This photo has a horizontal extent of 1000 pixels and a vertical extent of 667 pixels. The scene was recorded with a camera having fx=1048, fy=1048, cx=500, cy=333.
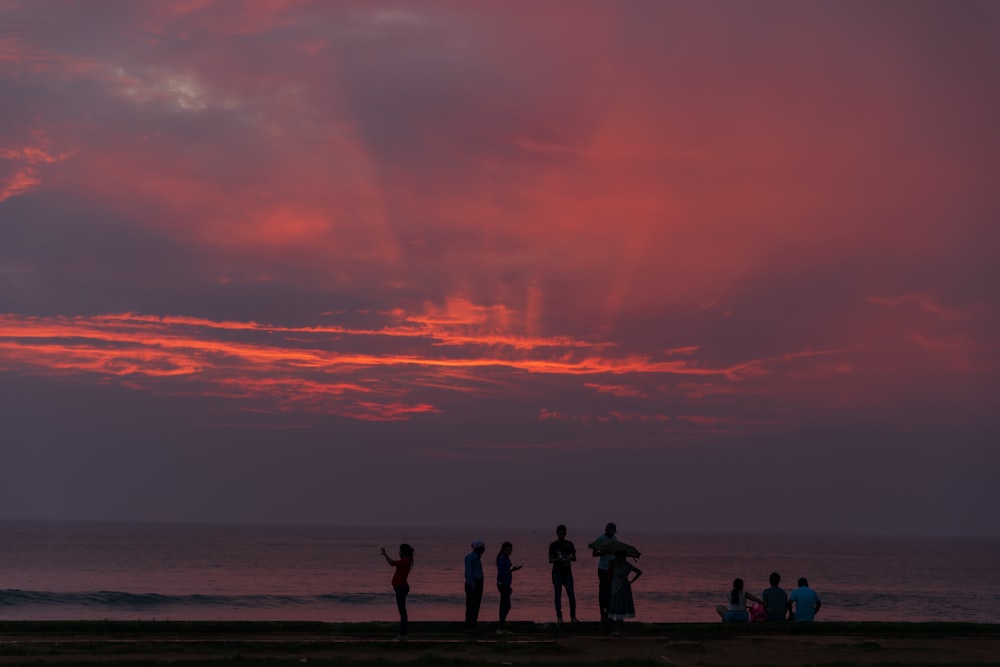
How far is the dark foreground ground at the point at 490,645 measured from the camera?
66.1ft

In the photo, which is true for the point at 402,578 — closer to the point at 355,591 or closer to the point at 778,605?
the point at 778,605

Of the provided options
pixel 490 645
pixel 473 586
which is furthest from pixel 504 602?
pixel 490 645

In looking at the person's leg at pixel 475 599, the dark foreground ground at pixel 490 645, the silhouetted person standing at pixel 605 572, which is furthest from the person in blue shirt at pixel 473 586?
the silhouetted person standing at pixel 605 572

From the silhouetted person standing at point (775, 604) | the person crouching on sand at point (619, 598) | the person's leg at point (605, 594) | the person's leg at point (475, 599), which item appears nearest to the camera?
the person crouching on sand at point (619, 598)

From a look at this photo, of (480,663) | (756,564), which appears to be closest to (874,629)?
(480,663)

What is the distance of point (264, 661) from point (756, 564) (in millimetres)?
151904

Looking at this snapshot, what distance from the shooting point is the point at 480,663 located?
19.5 m

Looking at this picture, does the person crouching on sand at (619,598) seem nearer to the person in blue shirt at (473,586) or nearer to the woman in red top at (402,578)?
the person in blue shirt at (473,586)

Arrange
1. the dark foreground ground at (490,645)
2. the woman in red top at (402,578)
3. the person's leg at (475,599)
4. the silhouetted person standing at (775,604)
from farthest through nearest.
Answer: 1. the silhouetted person standing at (775,604)
2. the person's leg at (475,599)
3. the woman in red top at (402,578)
4. the dark foreground ground at (490,645)

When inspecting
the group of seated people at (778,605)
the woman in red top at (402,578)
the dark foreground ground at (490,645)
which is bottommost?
the dark foreground ground at (490,645)

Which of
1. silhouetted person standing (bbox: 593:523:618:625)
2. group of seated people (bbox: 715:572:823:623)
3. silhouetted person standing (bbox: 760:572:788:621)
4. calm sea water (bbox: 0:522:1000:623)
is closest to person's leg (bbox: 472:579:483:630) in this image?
silhouetted person standing (bbox: 593:523:618:625)

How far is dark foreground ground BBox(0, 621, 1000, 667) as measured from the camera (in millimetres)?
20156

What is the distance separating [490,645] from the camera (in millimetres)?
22422

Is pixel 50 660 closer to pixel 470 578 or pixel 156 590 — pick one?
pixel 470 578
